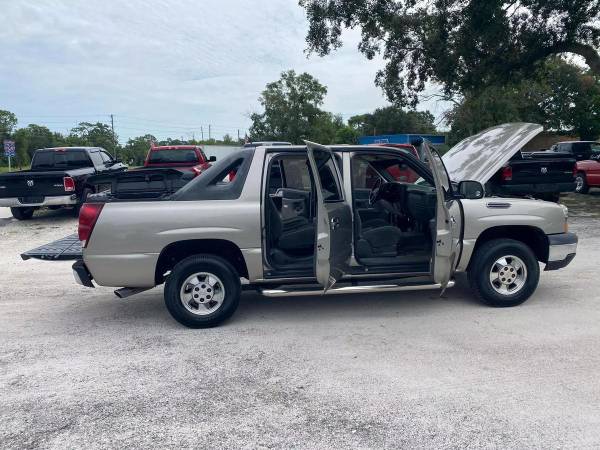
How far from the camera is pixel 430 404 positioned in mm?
3555

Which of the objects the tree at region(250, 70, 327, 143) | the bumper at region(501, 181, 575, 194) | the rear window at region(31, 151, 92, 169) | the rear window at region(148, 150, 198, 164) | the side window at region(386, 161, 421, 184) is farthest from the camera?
the tree at region(250, 70, 327, 143)

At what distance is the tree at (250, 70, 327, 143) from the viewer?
46688 mm

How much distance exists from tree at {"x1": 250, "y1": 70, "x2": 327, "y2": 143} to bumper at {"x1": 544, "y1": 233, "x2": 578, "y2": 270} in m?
41.6

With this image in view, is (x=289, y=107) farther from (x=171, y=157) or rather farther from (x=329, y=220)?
(x=329, y=220)

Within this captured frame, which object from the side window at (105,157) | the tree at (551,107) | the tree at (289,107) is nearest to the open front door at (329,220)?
the side window at (105,157)

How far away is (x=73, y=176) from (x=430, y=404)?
1127cm

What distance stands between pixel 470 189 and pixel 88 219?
3.77 m

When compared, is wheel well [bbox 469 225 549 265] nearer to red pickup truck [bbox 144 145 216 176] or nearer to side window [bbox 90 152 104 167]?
red pickup truck [bbox 144 145 216 176]

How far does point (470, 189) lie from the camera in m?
5.30

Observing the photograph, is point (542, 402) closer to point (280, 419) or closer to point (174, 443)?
point (280, 419)

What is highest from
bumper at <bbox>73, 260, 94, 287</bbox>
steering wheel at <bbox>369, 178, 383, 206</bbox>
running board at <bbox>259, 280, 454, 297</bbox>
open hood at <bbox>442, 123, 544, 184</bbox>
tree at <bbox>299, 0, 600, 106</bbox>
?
tree at <bbox>299, 0, 600, 106</bbox>

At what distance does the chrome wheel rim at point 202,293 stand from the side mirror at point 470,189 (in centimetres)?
260

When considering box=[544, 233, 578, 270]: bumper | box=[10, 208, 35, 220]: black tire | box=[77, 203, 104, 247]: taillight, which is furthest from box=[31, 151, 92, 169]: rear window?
box=[544, 233, 578, 270]: bumper

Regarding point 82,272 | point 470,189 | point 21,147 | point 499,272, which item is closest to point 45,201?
point 82,272
